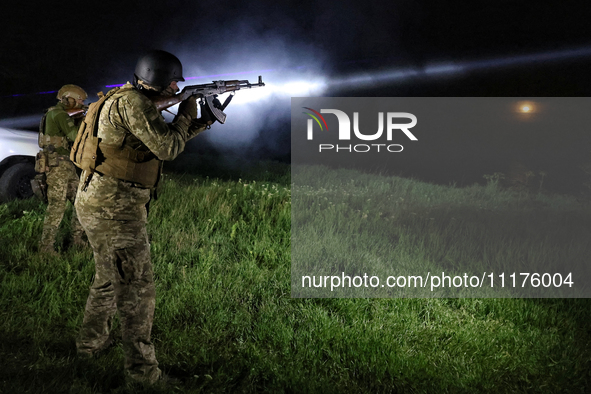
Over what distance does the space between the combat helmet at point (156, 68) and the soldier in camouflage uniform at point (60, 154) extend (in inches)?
97.8

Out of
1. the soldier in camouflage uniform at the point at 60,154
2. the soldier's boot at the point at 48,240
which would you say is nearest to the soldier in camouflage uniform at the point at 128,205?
the soldier's boot at the point at 48,240

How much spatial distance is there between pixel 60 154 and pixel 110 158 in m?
2.74

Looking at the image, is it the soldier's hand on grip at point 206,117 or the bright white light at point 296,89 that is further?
the bright white light at point 296,89

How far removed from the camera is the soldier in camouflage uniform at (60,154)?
15.6 ft

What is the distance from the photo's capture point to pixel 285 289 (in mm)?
3904

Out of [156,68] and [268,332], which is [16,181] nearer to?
[156,68]

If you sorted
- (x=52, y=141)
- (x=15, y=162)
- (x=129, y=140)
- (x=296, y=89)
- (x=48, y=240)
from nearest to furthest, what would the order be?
→ (x=129, y=140) < (x=48, y=240) < (x=52, y=141) < (x=15, y=162) < (x=296, y=89)

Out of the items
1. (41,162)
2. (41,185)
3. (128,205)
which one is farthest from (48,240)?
(128,205)

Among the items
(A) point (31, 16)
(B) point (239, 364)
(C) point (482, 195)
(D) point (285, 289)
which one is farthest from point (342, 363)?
(A) point (31, 16)

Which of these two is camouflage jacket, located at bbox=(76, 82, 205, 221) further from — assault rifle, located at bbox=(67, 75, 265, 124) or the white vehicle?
the white vehicle

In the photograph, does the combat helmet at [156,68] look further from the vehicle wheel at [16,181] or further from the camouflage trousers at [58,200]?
the vehicle wheel at [16,181]

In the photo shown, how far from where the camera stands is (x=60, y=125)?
188 inches

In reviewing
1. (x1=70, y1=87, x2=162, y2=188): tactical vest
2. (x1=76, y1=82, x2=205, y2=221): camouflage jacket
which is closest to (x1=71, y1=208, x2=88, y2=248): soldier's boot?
(x1=76, y1=82, x2=205, y2=221): camouflage jacket

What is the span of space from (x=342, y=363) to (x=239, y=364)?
2.31ft
